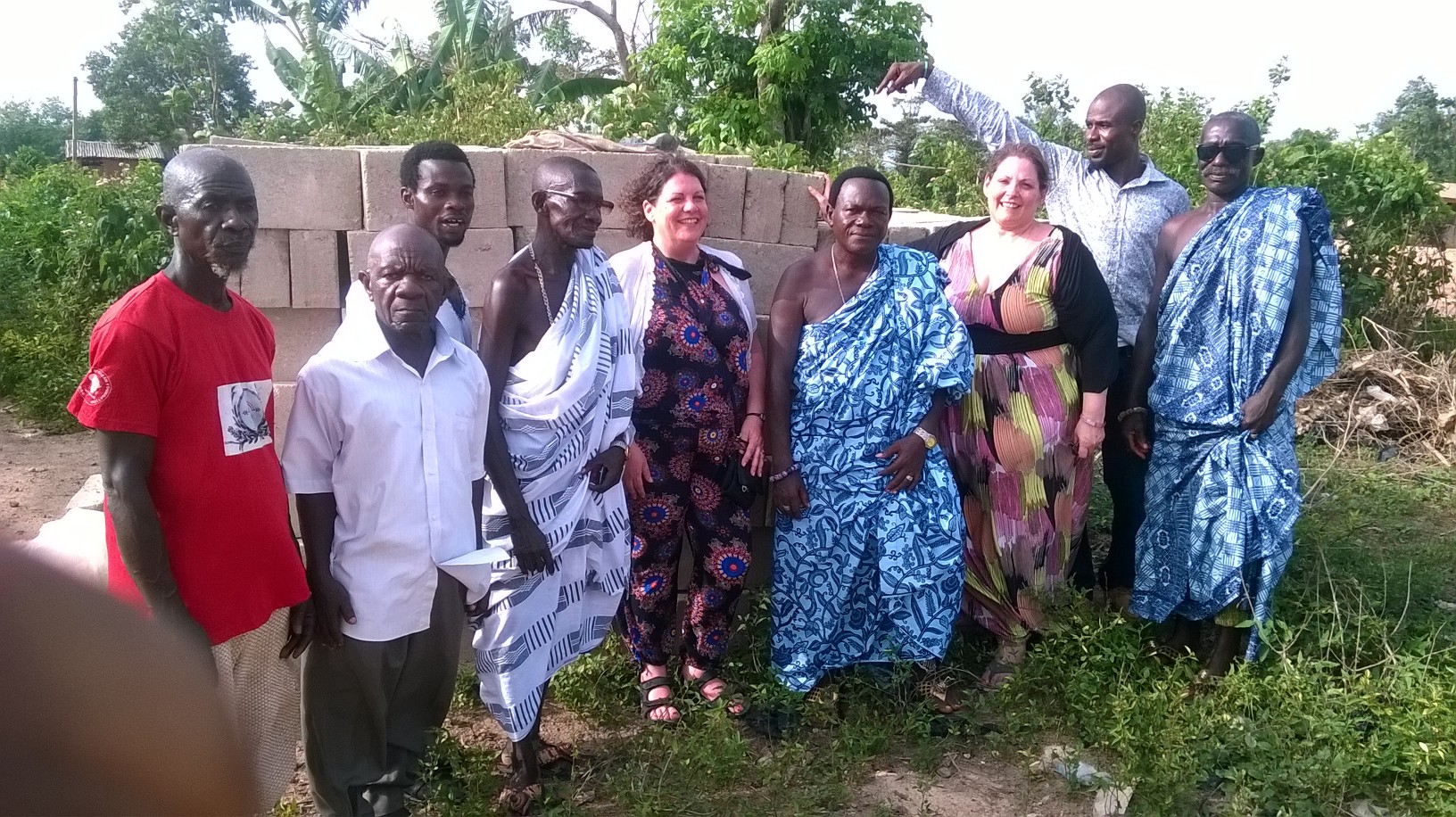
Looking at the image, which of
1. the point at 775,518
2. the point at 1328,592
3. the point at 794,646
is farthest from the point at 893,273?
the point at 1328,592

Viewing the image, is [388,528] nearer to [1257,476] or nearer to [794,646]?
[794,646]

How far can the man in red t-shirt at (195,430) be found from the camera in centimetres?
195

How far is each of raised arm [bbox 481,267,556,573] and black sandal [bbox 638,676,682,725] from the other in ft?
2.49

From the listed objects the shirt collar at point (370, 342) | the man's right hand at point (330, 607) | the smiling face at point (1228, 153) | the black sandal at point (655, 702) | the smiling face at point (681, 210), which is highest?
the smiling face at point (1228, 153)

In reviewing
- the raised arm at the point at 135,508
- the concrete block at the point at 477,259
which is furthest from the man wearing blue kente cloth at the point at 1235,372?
the raised arm at the point at 135,508

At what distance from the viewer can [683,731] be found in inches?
124

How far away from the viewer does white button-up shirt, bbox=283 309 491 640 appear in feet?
7.57

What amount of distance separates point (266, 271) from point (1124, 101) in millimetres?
2969

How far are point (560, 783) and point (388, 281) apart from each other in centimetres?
143

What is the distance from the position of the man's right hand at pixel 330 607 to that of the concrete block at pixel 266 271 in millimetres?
1330

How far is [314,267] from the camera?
133 inches

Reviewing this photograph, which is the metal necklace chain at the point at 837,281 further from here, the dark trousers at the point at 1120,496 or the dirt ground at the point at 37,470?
the dirt ground at the point at 37,470

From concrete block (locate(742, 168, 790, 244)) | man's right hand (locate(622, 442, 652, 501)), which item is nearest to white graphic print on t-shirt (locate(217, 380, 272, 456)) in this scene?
man's right hand (locate(622, 442, 652, 501))

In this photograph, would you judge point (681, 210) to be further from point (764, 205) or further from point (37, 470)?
point (37, 470)
